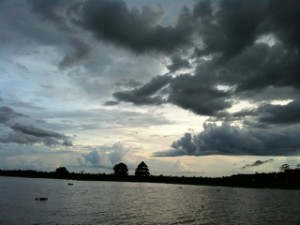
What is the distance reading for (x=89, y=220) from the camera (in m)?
68.6

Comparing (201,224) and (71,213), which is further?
(71,213)

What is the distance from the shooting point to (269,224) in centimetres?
6838

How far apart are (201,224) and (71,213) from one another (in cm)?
2701

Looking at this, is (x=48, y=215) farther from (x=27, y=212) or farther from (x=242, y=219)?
(x=242, y=219)

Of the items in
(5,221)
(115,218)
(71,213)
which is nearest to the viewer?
(5,221)

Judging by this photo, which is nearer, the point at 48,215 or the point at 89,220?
the point at 89,220

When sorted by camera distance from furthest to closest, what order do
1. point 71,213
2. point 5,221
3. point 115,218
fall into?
point 71,213, point 115,218, point 5,221

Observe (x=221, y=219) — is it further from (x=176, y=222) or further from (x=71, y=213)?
(x=71, y=213)

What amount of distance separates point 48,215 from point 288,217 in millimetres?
46909

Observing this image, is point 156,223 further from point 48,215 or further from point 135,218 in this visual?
point 48,215

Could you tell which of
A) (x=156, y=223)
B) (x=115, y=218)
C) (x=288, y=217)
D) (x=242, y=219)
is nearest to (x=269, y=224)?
(x=242, y=219)

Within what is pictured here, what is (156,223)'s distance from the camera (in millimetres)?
66062

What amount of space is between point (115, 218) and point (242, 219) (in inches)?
954

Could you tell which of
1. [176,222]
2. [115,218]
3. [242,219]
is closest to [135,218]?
[115,218]
